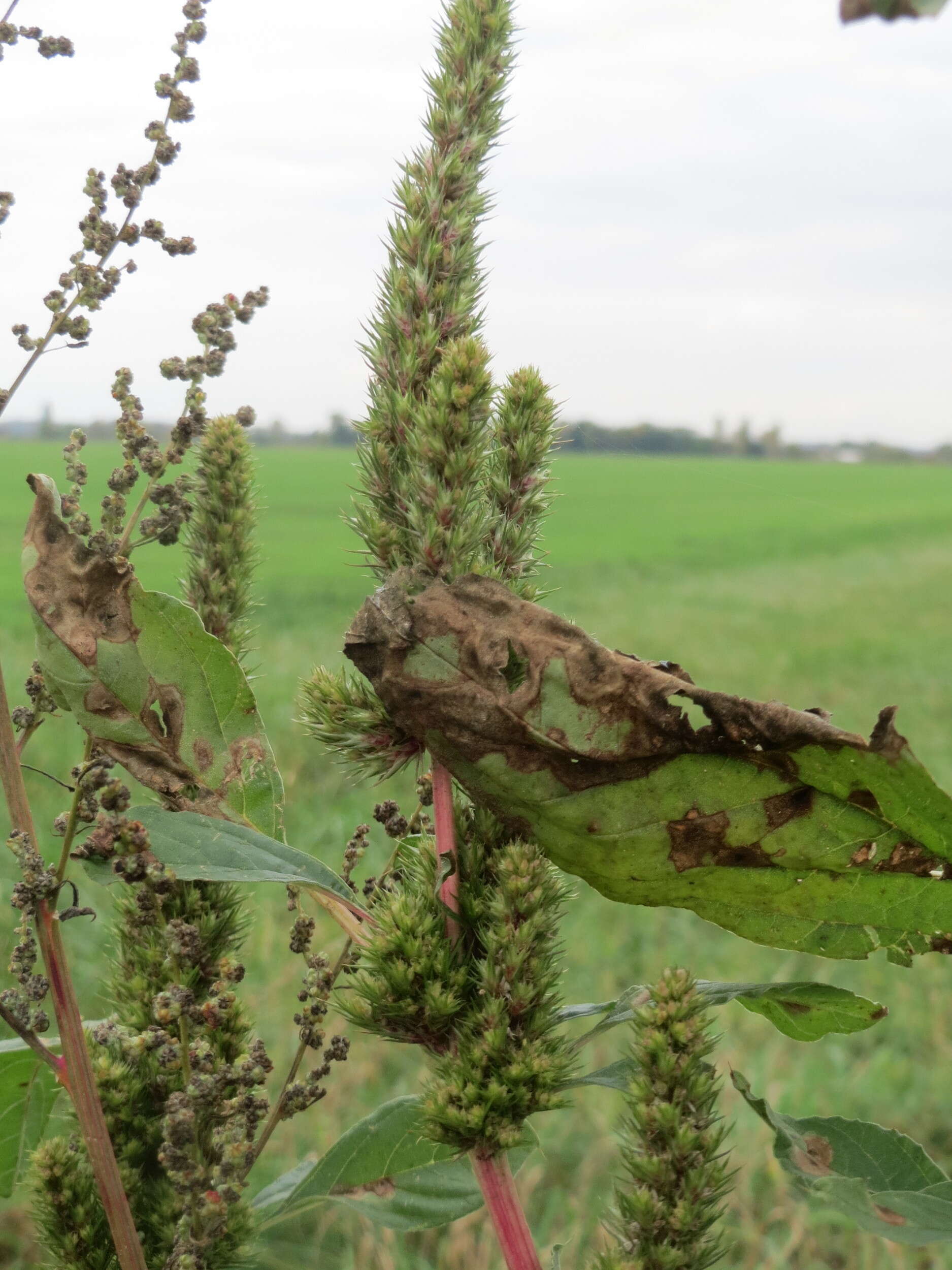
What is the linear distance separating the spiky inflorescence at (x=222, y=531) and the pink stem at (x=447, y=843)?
29 centimetres

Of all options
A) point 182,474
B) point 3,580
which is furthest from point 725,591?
point 182,474

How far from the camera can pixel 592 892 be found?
202 inches

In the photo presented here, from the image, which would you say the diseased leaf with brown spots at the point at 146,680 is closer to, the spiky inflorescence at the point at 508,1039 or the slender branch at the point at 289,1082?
the slender branch at the point at 289,1082

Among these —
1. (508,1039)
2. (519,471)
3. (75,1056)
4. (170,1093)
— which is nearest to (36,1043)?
(75,1056)

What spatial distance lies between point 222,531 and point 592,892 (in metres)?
4.36

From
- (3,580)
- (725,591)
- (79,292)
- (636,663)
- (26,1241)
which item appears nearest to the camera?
(636,663)

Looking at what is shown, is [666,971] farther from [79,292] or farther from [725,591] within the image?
[725,591]

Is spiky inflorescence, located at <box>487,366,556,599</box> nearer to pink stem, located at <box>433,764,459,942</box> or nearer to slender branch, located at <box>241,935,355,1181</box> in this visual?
pink stem, located at <box>433,764,459,942</box>

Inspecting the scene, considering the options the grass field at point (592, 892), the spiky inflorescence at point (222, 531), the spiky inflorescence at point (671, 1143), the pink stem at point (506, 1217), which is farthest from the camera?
Result: the grass field at point (592, 892)

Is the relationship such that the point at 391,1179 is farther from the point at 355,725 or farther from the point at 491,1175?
the point at 355,725

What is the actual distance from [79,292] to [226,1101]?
2.26 ft

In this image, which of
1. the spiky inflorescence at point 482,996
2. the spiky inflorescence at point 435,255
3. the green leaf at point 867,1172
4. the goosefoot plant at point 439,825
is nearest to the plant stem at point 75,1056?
the goosefoot plant at point 439,825

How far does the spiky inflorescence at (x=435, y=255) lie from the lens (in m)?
0.91

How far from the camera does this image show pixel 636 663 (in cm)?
83
